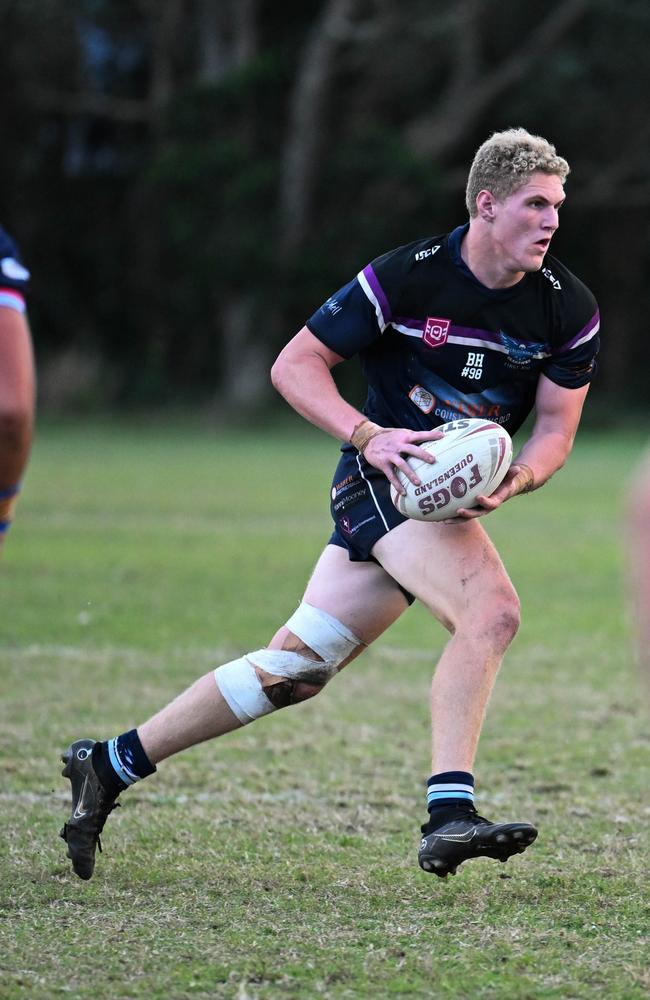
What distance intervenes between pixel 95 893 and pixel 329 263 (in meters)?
30.1

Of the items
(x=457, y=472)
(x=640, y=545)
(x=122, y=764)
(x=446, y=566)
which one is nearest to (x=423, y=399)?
(x=457, y=472)

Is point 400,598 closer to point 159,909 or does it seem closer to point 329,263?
point 159,909

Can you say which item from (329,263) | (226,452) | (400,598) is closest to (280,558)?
(400,598)

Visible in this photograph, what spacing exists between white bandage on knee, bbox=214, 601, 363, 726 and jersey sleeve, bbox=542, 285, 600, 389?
1041 millimetres

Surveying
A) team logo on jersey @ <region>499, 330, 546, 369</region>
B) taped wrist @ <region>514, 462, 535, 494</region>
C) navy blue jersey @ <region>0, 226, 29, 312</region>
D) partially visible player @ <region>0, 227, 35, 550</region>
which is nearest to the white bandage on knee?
taped wrist @ <region>514, 462, 535, 494</region>

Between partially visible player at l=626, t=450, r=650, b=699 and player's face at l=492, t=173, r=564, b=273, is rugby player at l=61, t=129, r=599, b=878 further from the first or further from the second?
partially visible player at l=626, t=450, r=650, b=699

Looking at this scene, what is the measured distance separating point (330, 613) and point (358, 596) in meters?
0.10

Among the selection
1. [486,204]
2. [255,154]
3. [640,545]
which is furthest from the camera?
[255,154]

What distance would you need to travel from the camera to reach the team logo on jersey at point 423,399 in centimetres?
468

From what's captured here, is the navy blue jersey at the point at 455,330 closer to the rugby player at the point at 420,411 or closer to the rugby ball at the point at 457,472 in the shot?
the rugby player at the point at 420,411

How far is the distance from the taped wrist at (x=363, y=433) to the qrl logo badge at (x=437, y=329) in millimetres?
320

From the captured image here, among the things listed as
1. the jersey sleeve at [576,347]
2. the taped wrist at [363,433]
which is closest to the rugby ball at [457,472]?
the taped wrist at [363,433]

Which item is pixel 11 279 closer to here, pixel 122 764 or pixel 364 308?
pixel 364 308

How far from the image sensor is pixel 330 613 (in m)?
4.62
